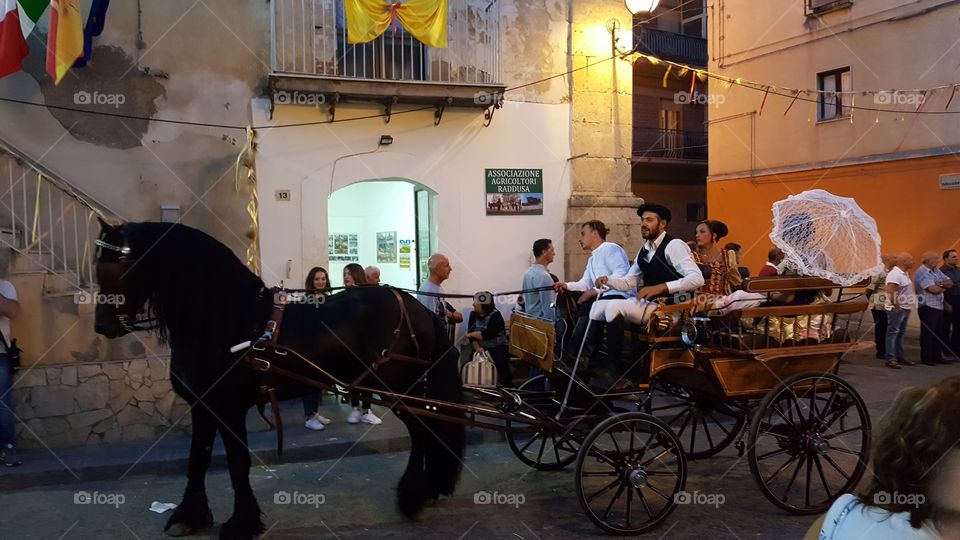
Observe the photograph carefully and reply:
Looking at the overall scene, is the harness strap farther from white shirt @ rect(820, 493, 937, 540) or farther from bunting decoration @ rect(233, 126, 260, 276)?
bunting decoration @ rect(233, 126, 260, 276)

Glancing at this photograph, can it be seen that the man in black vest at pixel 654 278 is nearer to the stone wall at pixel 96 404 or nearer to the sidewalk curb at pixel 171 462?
the sidewalk curb at pixel 171 462

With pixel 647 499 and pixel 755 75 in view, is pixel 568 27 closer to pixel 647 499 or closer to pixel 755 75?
pixel 647 499

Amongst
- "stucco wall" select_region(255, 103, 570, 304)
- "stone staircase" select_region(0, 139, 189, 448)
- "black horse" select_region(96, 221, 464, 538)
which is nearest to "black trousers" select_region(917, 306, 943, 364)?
"stucco wall" select_region(255, 103, 570, 304)

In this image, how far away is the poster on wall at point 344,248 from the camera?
36.8 ft

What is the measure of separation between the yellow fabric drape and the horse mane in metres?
4.52

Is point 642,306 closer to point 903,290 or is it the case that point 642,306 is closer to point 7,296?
point 7,296

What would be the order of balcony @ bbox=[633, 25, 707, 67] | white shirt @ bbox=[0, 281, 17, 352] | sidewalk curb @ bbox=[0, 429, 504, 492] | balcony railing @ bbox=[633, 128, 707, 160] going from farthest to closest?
balcony railing @ bbox=[633, 128, 707, 160] → balcony @ bbox=[633, 25, 707, 67] → white shirt @ bbox=[0, 281, 17, 352] → sidewalk curb @ bbox=[0, 429, 504, 492]

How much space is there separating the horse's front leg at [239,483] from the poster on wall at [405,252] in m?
6.02

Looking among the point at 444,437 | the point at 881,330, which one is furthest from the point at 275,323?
the point at 881,330

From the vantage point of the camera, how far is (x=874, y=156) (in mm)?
15742

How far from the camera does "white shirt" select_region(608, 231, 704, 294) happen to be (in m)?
5.32

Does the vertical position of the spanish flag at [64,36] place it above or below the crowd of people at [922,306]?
above

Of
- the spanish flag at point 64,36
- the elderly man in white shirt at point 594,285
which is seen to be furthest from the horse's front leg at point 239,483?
the spanish flag at point 64,36

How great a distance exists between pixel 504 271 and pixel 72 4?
581cm
